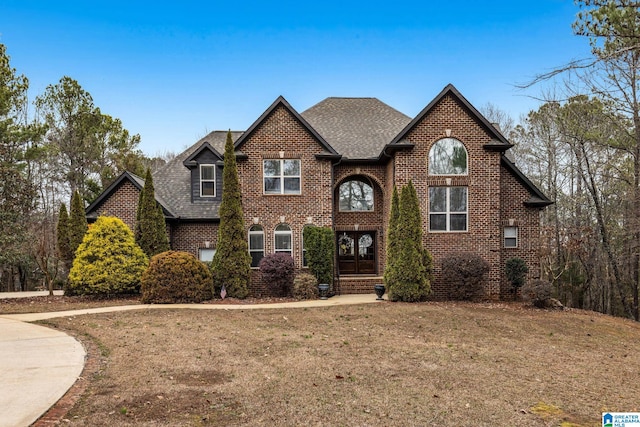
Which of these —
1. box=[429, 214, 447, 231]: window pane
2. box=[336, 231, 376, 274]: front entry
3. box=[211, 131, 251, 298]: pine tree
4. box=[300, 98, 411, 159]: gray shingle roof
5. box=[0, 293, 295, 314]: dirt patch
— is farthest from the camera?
box=[336, 231, 376, 274]: front entry

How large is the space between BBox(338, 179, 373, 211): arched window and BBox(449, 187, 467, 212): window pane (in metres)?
3.89

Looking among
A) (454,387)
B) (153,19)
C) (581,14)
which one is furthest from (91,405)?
(153,19)

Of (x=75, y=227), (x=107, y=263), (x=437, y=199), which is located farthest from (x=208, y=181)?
(x=437, y=199)

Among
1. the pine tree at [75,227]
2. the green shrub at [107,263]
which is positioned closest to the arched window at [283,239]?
the green shrub at [107,263]

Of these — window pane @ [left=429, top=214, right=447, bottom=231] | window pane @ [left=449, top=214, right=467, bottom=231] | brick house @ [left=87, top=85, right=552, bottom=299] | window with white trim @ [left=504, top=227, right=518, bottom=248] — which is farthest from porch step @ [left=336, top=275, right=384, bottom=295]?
window with white trim @ [left=504, top=227, right=518, bottom=248]

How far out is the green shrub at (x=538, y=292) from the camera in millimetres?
14680

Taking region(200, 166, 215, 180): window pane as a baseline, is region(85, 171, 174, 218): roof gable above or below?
below

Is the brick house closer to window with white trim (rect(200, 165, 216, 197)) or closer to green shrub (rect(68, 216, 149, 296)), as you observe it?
window with white trim (rect(200, 165, 216, 197))

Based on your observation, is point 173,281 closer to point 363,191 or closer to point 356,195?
point 356,195

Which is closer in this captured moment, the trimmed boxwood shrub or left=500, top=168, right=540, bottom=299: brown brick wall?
the trimmed boxwood shrub

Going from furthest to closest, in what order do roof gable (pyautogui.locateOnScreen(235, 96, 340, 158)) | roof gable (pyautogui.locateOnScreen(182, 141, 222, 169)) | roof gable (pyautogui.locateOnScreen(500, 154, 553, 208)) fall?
roof gable (pyautogui.locateOnScreen(182, 141, 222, 169)), roof gable (pyautogui.locateOnScreen(500, 154, 553, 208)), roof gable (pyautogui.locateOnScreen(235, 96, 340, 158))

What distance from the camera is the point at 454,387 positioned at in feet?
20.5

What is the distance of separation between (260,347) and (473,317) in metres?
6.74

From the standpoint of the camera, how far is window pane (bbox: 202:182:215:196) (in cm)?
1889
